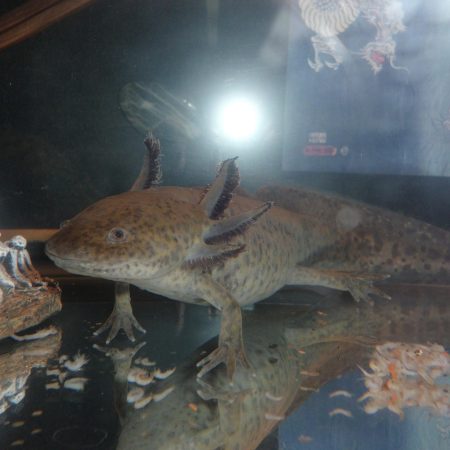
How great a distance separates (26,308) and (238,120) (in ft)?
7.48

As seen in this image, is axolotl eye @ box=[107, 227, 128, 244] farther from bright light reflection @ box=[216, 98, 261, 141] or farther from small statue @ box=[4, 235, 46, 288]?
bright light reflection @ box=[216, 98, 261, 141]

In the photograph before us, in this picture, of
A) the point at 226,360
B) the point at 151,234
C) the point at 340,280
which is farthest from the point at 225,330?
the point at 340,280

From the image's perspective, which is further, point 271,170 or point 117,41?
point 271,170

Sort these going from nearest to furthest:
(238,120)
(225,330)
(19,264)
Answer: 1. (225,330)
2. (19,264)
3. (238,120)

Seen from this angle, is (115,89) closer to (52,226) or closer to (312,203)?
(52,226)

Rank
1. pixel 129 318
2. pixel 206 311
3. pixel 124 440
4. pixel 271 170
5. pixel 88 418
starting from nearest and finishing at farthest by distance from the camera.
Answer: pixel 124 440 → pixel 88 418 → pixel 129 318 → pixel 206 311 → pixel 271 170

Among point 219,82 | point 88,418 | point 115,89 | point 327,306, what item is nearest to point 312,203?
point 327,306

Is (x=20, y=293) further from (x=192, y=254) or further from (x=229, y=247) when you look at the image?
(x=229, y=247)

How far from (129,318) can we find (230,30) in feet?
8.19

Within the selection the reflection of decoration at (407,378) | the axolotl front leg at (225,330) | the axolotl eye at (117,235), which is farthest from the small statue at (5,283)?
the reflection of decoration at (407,378)

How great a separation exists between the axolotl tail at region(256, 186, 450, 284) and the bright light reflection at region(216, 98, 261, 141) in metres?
0.74

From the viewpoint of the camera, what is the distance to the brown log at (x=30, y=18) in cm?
338

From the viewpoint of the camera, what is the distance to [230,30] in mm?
3676

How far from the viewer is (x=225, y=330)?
2.37 metres
